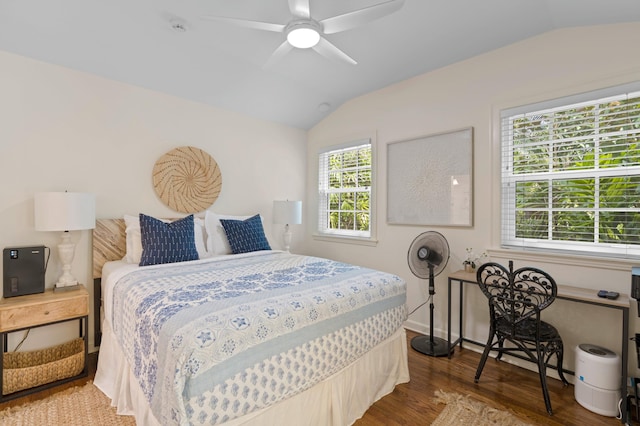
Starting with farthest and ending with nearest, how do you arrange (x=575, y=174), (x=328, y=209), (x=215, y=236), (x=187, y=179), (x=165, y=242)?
(x=328, y=209) < (x=187, y=179) < (x=215, y=236) < (x=165, y=242) < (x=575, y=174)

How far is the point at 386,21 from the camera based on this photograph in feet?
7.89

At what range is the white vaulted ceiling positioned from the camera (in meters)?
2.16

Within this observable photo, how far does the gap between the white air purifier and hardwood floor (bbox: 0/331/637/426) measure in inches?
2.2

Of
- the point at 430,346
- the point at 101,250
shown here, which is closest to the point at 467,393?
the point at 430,346

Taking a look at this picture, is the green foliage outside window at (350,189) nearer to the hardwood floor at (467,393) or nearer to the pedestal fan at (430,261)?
the pedestal fan at (430,261)

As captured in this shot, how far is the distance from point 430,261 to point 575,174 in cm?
131

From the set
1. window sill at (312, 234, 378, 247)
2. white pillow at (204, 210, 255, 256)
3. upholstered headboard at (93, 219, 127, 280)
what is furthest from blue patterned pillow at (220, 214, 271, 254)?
window sill at (312, 234, 378, 247)

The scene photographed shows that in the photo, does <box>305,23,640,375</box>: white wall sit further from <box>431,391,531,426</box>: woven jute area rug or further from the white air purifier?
<box>431,391,531,426</box>: woven jute area rug

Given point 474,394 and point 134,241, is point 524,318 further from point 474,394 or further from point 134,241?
point 134,241

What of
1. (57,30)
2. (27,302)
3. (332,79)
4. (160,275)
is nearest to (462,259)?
(332,79)

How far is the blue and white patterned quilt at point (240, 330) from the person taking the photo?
122 cm

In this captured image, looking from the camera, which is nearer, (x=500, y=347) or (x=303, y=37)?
(x=303, y=37)

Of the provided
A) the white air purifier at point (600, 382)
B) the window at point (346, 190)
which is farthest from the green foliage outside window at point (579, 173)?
the window at point (346, 190)

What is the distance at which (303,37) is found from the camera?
6.63 feet
